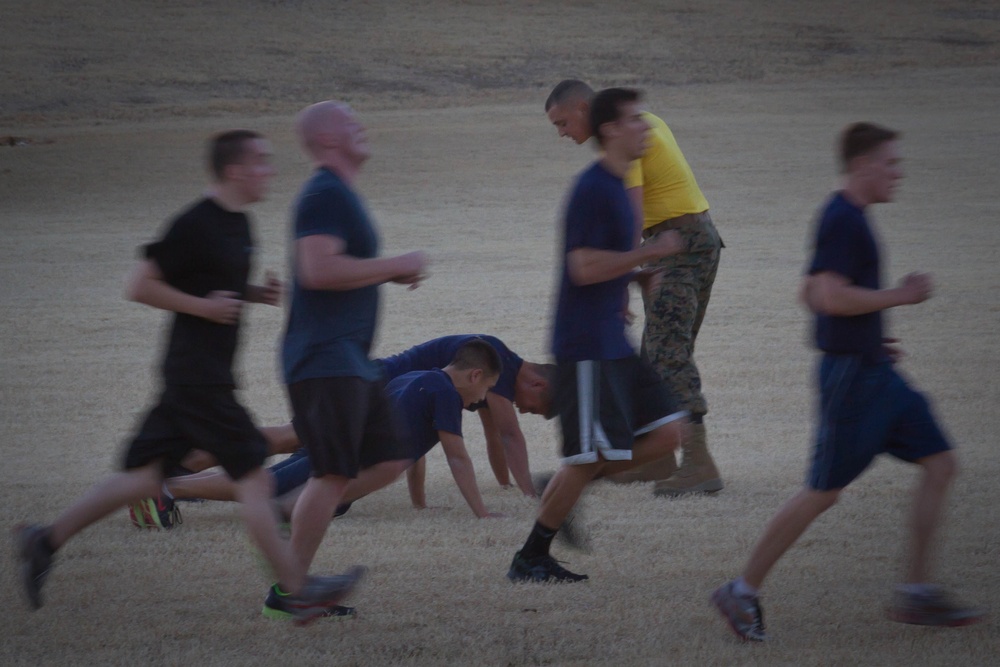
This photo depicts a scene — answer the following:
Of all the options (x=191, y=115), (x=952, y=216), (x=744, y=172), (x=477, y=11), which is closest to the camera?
(x=952, y=216)

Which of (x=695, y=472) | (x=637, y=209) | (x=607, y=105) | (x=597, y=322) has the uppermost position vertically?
(x=607, y=105)

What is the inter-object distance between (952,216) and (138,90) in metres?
23.1

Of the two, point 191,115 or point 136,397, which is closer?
point 136,397

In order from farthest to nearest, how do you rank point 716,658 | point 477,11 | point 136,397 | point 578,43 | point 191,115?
point 477,11
point 578,43
point 191,115
point 136,397
point 716,658

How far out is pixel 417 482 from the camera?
6.00 m

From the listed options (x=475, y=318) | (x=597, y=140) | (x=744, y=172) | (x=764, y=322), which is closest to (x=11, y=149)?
(x=744, y=172)

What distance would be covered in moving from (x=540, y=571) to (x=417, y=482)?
1.56 meters

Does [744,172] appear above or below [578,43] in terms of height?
below

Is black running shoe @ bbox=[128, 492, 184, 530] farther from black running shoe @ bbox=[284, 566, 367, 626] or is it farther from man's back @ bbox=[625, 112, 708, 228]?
man's back @ bbox=[625, 112, 708, 228]

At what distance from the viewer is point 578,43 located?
39406 millimetres

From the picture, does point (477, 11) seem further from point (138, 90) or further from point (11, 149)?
point (11, 149)

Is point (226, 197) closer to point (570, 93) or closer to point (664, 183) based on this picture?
point (570, 93)

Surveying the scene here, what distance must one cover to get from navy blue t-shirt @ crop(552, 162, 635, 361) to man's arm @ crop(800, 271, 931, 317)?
76 cm

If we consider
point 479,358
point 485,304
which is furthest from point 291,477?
point 485,304
